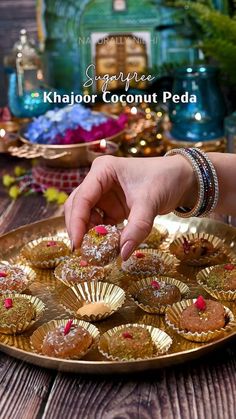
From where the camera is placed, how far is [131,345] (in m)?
1.10

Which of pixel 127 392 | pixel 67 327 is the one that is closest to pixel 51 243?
pixel 67 327

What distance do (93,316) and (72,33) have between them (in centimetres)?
157

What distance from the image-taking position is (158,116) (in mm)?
2305

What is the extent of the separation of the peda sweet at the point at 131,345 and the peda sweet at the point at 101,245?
27 cm

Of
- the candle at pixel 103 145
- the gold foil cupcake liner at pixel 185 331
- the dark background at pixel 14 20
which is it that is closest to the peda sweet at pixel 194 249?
the gold foil cupcake liner at pixel 185 331

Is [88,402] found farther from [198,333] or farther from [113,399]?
[198,333]

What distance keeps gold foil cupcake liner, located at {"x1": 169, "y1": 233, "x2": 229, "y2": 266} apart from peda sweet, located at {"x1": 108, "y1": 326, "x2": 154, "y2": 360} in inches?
14.2

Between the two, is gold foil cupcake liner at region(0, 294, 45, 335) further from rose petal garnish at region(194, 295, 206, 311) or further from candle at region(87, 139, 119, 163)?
candle at region(87, 139, 119, 163)

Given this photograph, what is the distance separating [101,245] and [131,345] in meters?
0.33

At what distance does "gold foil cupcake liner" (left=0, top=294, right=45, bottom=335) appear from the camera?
1.18 m

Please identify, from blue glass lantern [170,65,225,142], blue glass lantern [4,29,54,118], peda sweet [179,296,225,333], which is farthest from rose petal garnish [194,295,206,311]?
blue glass lantern [4,29,54,118]

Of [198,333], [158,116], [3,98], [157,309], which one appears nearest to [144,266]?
[157,309]

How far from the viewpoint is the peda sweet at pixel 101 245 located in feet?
4.51

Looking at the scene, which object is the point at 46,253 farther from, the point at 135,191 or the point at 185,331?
the point at 185,331
